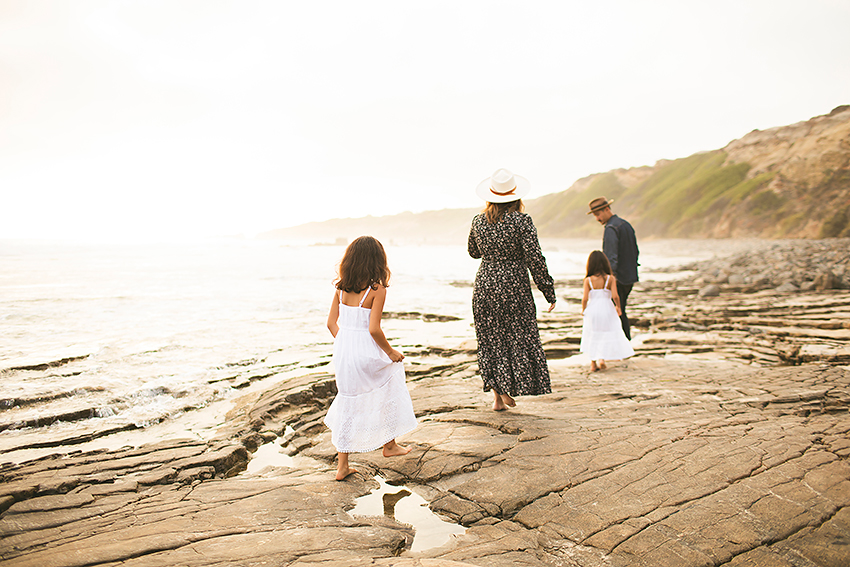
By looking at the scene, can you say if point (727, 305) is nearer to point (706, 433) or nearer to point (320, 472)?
point (706, 433)

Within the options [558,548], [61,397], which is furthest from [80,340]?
[558,548]

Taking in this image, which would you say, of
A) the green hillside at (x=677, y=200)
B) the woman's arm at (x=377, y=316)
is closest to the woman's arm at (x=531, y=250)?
the woman's arm at (x=377, y=316)

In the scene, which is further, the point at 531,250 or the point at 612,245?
the point at 612,245

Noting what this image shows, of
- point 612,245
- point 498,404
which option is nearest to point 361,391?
point 498,404

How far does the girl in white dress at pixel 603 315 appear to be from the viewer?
6.89 m

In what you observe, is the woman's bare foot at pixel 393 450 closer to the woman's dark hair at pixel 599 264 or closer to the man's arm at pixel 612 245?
the woman's dark hair at pixel 599 264

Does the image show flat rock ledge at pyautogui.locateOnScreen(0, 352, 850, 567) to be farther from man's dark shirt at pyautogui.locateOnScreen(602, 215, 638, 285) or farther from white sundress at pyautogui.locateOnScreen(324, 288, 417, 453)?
man's dark shirt at pyautogui.locateOnScreen(602, 215, 638, 285)

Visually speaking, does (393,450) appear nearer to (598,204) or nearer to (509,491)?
(509,491)

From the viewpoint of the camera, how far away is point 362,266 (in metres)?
3.76

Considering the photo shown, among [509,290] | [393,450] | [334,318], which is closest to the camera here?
[334,318]

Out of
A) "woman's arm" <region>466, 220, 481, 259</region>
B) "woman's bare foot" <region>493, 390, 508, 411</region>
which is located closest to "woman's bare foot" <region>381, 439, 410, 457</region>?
"woman's bare foot" <region>493, 390, 508, 411</region>

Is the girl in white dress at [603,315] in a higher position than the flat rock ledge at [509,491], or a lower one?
higher

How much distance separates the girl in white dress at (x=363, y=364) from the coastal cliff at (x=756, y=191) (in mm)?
56076

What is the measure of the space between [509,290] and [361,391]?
1853 millimetres
